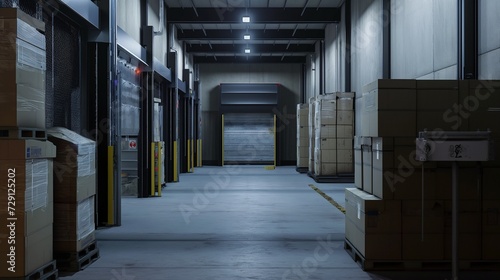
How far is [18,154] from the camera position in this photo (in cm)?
399

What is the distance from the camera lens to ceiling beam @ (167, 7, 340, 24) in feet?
48.9

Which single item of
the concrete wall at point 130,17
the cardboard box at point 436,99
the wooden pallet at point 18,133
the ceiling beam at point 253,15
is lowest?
the wooden pallet at point 18,133

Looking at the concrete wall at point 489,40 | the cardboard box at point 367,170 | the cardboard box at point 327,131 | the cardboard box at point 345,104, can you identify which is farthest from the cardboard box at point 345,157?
the cardboard box at point 367,170

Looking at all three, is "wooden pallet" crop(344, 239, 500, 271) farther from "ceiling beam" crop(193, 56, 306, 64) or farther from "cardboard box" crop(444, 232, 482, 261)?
"ceiling beam" crop(193, 56, 306, 64)

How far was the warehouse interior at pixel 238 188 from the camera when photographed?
4.30 meters

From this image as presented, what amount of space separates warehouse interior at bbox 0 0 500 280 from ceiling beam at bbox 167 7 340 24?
1.99 m

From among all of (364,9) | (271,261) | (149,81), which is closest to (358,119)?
(364,9)

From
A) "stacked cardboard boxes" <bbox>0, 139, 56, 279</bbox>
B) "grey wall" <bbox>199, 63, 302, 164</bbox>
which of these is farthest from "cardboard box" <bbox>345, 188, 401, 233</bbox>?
"grey wall" <bbox>199, 63, 302, 164</bbox>

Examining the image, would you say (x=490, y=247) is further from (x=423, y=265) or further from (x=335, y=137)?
(x=335, y=137)

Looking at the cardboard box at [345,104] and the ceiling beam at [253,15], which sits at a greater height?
the ceiling beam at [253,15]

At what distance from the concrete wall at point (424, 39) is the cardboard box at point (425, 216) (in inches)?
105

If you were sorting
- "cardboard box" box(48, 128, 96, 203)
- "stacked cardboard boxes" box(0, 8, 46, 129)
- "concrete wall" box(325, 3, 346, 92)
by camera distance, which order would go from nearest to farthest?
"stacked cardboard boxes" box(0, 8, 46, 129), "cardboard box" box(48, 128, 96, 203), "concrete wall" box(325, 3, 346, 92)

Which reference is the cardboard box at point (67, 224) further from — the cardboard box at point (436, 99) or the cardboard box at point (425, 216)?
the cardboard box at point (436, 99)

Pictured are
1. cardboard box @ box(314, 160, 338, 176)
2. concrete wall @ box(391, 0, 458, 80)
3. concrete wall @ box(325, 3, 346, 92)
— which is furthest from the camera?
concrete wall @ box(325, 3, 346, 92)
